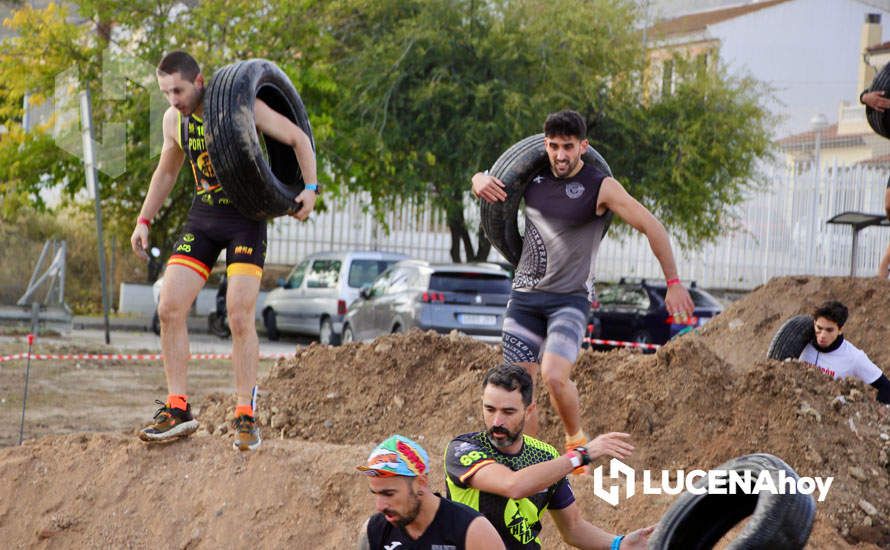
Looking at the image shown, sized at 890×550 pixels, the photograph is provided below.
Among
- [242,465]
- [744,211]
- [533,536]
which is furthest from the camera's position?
[744,211]

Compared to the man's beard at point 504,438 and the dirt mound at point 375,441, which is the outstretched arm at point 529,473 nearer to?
the man's beard at point 504,438

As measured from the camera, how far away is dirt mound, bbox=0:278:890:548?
273 inches

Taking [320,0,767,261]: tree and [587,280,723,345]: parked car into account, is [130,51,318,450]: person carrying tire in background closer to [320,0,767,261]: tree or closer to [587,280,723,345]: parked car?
[587,280,723,345]: parked car

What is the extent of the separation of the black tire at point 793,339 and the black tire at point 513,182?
11.6ft

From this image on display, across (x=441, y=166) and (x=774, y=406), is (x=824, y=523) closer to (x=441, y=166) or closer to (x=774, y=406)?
(x=774, y=406)

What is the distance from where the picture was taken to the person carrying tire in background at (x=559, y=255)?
686cm

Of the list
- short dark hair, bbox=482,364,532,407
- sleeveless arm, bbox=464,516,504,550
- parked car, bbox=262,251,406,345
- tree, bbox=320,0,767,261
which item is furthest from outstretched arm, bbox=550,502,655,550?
tree, bbox=320,0,767,261

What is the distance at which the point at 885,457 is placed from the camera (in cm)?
830

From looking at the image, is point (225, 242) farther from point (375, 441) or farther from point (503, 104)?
point (503, 104)

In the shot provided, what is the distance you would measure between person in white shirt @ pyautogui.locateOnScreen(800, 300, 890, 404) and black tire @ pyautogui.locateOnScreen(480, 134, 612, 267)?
286cm

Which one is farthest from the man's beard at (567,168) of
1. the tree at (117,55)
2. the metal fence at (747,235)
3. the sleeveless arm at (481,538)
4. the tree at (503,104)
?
the metal fence at (747,235)

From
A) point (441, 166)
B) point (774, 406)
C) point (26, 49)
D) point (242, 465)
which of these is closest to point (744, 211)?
point (441, 166)

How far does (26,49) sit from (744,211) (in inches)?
641
